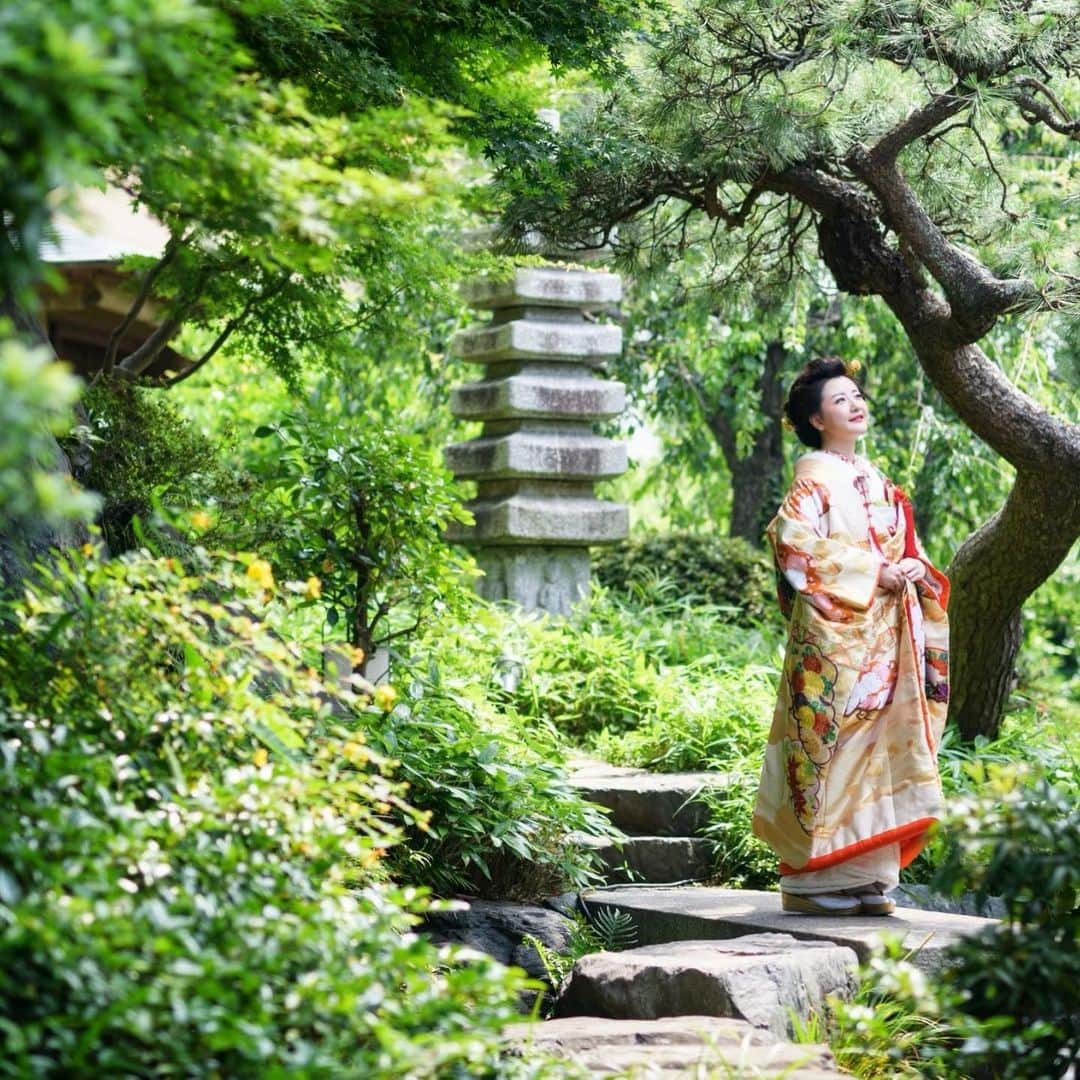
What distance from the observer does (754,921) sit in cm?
455

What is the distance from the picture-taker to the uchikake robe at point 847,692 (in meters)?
4.65

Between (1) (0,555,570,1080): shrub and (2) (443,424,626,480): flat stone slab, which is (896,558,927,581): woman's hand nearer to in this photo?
(1) (0,555,570,1080): shrub

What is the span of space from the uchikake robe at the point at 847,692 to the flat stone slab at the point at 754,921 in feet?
0.66

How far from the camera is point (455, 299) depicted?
580cm

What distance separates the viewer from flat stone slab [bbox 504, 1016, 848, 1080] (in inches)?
119

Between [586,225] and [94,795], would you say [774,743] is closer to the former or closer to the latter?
[586,225]

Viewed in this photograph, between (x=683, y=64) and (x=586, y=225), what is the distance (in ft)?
3.07

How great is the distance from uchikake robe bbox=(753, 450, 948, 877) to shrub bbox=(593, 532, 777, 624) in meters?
3.95

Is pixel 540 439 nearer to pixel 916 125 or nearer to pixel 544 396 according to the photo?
pixel 544 396

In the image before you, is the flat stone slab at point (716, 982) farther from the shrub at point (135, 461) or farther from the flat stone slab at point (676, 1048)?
the shrub at point (135, 461)

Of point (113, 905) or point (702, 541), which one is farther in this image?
point (702, 541)

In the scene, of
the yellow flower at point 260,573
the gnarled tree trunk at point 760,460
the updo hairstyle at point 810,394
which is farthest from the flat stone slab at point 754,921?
the gnarled tree trunk at point 760,460

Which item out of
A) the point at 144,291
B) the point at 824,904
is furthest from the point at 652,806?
the point at 144,291

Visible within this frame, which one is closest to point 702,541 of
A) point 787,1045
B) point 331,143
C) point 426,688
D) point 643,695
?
point 643,695
